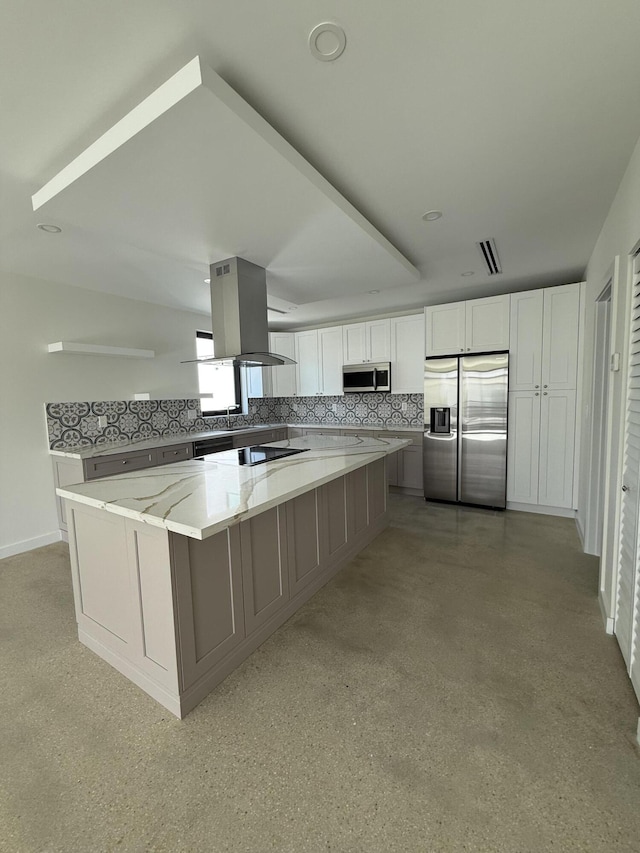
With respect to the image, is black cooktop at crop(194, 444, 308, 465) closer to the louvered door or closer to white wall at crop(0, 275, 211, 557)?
white wall at crop(0, 275, 211, 557)

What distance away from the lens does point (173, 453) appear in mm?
3861

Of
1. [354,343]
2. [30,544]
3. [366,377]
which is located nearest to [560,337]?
[366,377]

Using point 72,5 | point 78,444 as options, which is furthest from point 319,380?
point 72,5

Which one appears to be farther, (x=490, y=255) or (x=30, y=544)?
(x=30, y=544)

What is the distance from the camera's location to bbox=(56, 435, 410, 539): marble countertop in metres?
1.44

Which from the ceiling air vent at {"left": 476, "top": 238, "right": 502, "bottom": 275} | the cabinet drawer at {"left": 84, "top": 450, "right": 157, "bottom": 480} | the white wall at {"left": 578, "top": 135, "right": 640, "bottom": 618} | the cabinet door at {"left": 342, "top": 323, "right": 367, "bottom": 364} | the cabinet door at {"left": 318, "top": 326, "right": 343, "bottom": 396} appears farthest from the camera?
the cabinet door at {"left": 318, "top": 326, "right": 343, "bottom": 396}

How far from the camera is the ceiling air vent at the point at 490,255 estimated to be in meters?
2.93

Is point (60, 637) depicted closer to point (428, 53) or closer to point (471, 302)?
point (428, 53)

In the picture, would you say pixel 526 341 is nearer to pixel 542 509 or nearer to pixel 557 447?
pixel 557 447

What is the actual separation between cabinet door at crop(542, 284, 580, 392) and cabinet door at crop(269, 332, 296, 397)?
3.43 meters

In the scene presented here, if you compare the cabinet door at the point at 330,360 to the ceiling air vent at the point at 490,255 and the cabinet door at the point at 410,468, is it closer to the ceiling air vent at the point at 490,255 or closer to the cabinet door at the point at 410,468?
the cabinet door at the point at 410,468

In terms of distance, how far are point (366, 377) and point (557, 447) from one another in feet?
7.88

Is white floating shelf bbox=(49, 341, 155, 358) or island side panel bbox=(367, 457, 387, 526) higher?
white floating shelf bbox=(49, 341, 155, 358)

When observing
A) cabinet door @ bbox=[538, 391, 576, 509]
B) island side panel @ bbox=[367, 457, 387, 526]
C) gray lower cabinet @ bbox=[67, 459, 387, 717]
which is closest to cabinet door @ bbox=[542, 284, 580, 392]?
cabinet door @ bbox=[538, 391, 576, 509]
